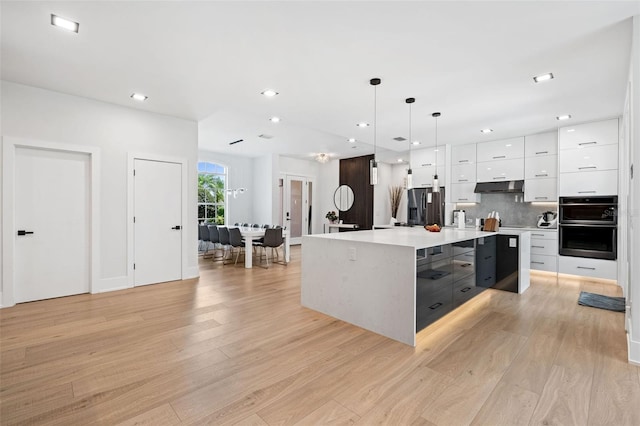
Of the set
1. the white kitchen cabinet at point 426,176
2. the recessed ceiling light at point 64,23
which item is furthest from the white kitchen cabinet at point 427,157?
the recessed ceiling light at point 64,23

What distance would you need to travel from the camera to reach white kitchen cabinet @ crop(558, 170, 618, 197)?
4.70m

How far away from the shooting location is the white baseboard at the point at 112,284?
426cm

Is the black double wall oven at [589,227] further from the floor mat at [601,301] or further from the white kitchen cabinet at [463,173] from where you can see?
the white kitchen cabinet at [463,173]

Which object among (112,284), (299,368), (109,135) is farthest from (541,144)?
(112,284)

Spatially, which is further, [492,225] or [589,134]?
[589,134]

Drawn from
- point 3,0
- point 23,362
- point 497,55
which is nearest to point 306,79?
point 497,55

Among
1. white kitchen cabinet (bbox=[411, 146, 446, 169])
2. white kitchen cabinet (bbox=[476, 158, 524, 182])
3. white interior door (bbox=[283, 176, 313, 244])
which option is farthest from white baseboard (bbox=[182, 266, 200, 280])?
white kitchen cabinet (bbox=[476, 158, 524, 182])

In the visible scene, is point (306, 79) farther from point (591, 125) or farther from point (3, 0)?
point (591, 125)

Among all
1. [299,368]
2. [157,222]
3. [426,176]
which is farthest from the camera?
[426,176]

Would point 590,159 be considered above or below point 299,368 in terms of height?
above

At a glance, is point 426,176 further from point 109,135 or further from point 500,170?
point 109,135

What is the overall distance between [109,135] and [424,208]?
614 cm

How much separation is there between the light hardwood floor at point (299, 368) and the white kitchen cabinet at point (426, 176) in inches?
142

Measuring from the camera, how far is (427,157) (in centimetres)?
696
